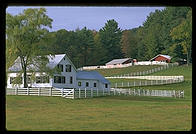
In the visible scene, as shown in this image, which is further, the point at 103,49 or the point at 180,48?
the point at 103,49

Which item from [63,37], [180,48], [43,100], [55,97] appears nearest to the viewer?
[43,100]

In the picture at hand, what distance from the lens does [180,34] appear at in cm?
6488

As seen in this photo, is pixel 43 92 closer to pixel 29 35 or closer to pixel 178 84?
pixel 29 35

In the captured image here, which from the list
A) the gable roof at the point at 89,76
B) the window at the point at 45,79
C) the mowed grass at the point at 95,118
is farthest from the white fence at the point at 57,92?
the gable roof at the point at 89,76

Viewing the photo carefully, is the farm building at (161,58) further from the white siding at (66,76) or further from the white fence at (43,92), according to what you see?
the white fence at (43,92)

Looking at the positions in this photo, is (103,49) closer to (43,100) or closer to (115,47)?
(115,47)

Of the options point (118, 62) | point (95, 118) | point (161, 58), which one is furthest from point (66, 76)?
point (161, 58)

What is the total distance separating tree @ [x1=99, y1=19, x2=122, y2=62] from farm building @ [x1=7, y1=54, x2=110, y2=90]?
38.1m

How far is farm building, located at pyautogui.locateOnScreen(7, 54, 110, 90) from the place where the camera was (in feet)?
124

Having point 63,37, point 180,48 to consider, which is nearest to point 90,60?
point 63,37

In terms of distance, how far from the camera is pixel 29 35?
112 feet

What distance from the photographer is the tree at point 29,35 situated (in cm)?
3347
